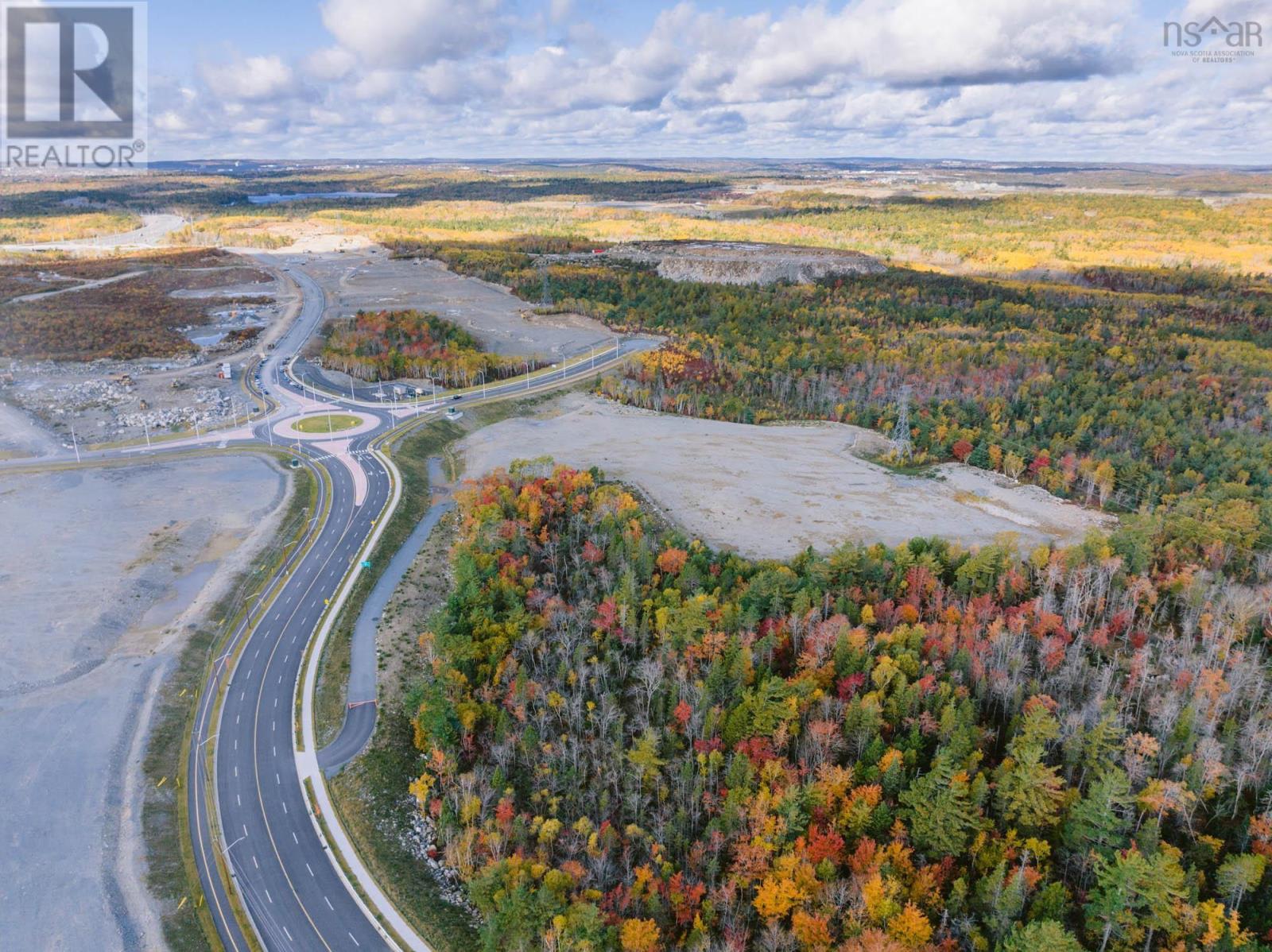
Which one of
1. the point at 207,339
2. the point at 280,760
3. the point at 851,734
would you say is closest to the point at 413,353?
the point at 207,339

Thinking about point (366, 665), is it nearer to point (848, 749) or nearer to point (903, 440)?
point (848, 749)

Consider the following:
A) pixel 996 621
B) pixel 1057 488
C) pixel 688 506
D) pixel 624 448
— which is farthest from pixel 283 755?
pixel 1057 488

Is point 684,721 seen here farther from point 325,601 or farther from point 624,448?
point 624,448

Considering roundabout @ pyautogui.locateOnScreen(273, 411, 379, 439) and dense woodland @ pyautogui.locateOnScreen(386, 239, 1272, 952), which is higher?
Answer: roundabout @ pyautogui.locateOnScreen(273, 411, 379, 439)

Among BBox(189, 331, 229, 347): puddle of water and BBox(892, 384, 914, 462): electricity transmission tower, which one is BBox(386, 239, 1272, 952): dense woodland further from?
BBox(189, 331, 229, 347): puddle of water

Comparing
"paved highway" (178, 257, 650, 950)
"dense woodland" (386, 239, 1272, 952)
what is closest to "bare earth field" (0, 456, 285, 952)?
"paved highway" (178, 257, 650, 950)

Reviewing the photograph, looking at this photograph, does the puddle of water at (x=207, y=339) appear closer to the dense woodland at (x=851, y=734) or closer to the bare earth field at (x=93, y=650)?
the bare earth field at (x=93, y=650)
